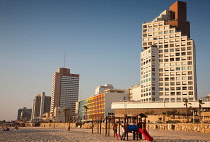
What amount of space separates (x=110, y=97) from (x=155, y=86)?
2878 cm

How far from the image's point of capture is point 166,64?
124 metres

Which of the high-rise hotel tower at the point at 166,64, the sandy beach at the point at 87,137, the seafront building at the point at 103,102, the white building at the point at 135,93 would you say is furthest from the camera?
the white building at the point at 135,93

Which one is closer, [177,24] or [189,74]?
[189,74]

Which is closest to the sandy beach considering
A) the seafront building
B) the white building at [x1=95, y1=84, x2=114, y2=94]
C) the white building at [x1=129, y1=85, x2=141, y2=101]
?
the seafront building

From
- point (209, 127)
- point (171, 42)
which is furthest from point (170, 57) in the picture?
point (209, 127)

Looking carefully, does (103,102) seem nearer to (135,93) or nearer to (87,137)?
(135,93)

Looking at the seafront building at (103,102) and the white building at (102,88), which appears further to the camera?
the white building at (102,88)

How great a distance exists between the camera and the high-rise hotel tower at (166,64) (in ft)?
389

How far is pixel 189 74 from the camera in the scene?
119 meters

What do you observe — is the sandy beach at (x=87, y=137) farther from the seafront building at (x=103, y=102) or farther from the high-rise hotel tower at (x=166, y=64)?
the seafront building at (x=103, y=102)

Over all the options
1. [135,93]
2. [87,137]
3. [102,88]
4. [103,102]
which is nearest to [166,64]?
[135,93]

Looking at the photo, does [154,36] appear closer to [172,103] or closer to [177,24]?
[177,24]

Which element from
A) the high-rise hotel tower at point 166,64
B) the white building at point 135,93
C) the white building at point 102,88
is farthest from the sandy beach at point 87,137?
the white building at point 102,88

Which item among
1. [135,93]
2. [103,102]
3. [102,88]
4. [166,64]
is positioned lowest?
[103,102]
